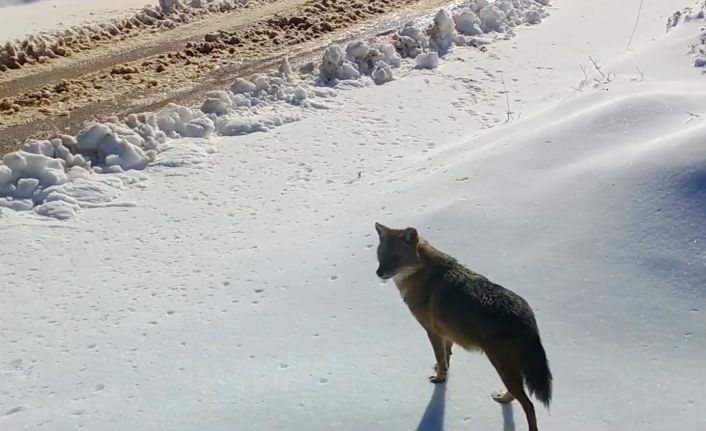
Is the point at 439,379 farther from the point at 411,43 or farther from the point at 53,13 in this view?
the point at 53,13

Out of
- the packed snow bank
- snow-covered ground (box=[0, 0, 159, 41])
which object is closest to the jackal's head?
the packed snow bank

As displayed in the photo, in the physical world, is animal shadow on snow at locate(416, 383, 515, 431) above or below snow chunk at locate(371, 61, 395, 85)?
below

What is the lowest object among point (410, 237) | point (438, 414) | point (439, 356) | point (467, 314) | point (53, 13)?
point (438, 414)

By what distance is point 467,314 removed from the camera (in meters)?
4.63

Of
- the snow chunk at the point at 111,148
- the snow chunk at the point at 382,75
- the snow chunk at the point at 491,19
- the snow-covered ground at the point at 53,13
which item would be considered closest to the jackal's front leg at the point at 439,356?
the snow chunk at the point at 111,148

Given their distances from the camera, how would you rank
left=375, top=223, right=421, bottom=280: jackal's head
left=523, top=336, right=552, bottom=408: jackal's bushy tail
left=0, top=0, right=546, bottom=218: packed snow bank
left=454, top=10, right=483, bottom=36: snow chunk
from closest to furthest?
left=523, top=336, right=552, bottom=408: jackal's bushy tail
left=375, top=223, right=421, bottom=280: jackal's head
left=0, top=0, right=546, bottom=218: packed snow bank
left=454, top=10, right=483, bottom=36: snow chunk

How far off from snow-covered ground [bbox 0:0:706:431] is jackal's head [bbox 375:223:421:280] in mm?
613

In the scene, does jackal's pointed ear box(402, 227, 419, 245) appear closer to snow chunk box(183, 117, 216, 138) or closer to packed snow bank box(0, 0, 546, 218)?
packed snow bank box(0, 0, 546, 218)

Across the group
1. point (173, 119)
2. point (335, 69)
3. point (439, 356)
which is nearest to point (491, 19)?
point (335, 69)

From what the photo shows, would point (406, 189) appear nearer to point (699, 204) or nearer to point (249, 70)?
point (699, 204)

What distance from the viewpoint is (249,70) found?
12.4 meters

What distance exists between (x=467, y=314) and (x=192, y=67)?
28.8ft

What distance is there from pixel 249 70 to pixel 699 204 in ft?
24.8

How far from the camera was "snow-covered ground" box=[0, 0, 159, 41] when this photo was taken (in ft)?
44.8
